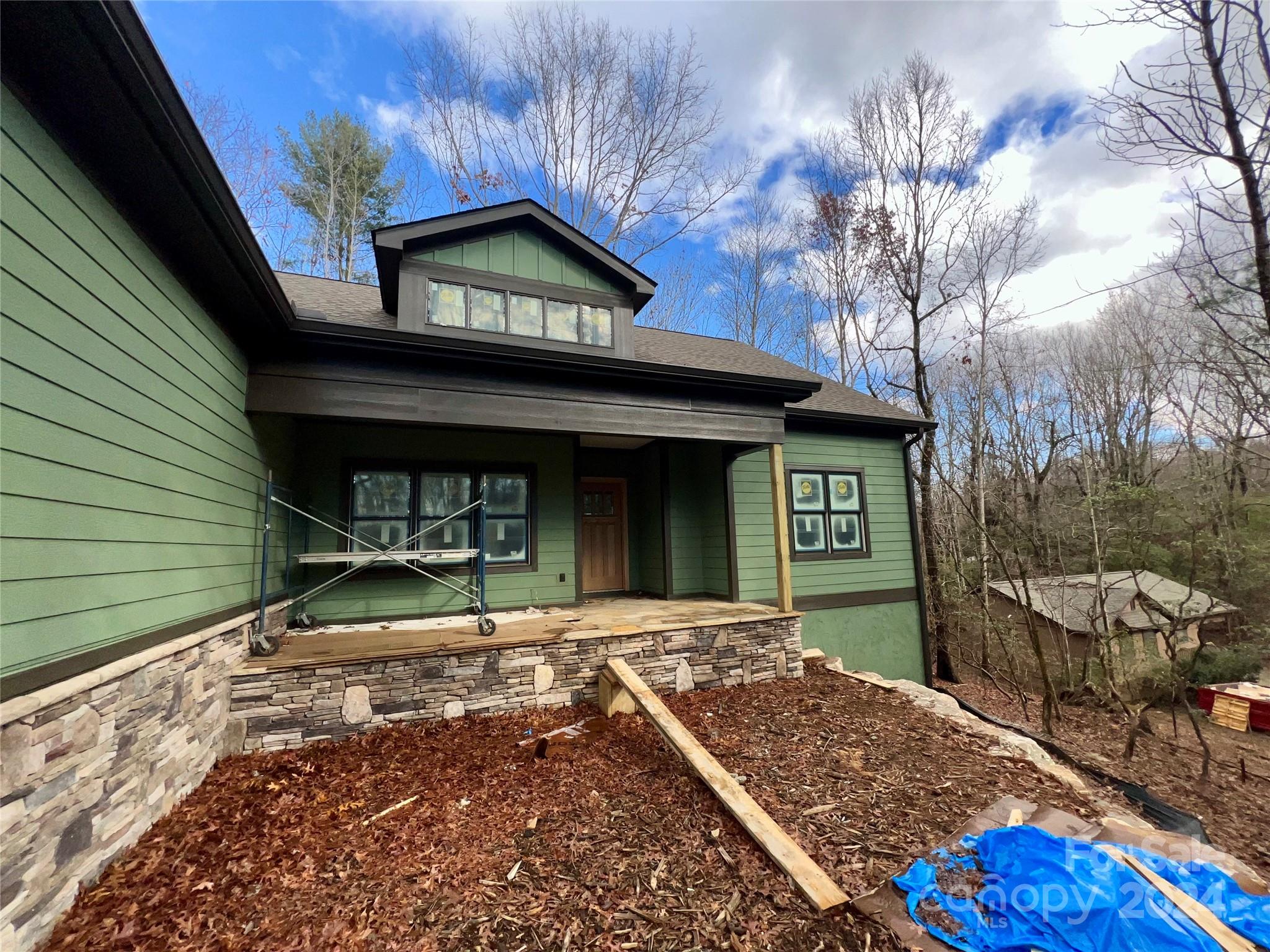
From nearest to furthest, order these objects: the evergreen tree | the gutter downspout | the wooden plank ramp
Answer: the wooden plank ramp → the gutter downspout → the evergreen tree

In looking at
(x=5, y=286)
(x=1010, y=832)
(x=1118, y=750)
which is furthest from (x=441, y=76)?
(x=1118, y=750)

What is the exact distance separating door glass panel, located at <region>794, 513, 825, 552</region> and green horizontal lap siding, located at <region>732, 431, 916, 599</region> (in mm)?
213

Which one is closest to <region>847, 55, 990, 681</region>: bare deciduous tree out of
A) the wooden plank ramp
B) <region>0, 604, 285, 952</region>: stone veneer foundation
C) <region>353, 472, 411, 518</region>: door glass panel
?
the wooden plank ramp

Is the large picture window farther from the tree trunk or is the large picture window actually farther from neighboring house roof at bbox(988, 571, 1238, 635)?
neighboring house roof at bbox(988, 571, 1238, 635)

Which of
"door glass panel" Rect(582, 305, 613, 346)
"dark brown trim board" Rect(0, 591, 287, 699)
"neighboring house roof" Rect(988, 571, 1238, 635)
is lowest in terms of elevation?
"neighboring house roof" Rect(988, 571, 1238, 635)

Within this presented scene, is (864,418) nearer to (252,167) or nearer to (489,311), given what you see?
(489,311)

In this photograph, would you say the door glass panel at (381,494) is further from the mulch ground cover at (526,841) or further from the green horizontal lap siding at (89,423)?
the mulch ground cover at (526,841)

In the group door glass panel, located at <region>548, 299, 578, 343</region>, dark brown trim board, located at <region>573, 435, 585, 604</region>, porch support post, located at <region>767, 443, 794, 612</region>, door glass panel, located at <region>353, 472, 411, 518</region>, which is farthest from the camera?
dark brown trim board, located at <region>573, 435, 585, 604</region>

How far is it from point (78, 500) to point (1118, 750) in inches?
397

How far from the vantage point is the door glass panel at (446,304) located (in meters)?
5.39

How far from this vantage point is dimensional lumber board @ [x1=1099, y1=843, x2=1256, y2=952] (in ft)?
5.95

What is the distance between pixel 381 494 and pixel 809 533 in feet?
18.9

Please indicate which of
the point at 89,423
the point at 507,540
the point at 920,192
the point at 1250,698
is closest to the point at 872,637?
the point at 507,540

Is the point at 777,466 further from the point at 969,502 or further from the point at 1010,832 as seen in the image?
the point at 969,502
